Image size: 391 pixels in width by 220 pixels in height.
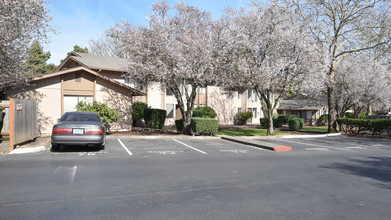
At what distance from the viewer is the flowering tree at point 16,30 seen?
41.3ft

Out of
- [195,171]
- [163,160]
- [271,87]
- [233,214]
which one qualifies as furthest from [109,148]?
[271,87]

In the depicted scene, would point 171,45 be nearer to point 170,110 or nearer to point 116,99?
point 116,99

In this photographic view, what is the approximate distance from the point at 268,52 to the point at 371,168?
471 inches

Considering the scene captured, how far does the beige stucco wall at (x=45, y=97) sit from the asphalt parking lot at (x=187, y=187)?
7840 millimetres

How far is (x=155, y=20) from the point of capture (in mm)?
17672

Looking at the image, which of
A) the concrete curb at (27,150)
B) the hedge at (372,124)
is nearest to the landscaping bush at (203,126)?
the concrete curb at (27,150)

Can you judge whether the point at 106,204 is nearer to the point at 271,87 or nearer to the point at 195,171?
the point at 195,171

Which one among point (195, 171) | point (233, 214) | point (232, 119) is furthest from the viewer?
point (232, 119)

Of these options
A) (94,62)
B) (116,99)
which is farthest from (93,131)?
(94,62)

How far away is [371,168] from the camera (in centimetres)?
927

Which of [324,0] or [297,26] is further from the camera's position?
[324,0]

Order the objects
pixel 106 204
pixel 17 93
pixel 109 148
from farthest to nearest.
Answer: pixel 17 93 → pixel 109 148 → pixel 106 204

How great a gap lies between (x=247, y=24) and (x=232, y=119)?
17.9 metres

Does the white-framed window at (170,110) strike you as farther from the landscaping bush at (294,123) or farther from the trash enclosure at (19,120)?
the trash enclosure at (19,120)
